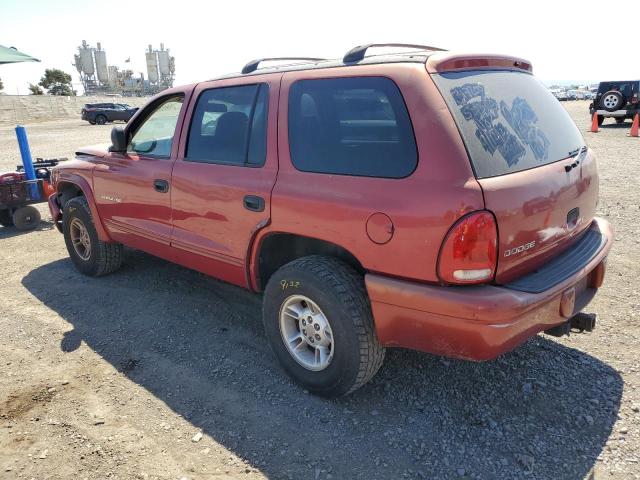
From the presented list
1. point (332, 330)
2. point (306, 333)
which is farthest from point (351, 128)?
point (306, 333)

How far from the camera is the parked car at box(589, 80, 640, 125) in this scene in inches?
806

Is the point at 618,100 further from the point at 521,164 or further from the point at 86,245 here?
the point at 86,245

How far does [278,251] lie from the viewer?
11.0ft

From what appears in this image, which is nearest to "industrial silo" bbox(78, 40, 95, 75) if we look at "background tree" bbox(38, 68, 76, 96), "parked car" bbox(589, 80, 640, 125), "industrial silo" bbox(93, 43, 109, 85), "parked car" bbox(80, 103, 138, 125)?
"industrial silo" bbox(93, 43, 109, 85)

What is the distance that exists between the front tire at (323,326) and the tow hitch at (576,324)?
1024 mm

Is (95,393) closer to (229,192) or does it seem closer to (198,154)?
(229,192)

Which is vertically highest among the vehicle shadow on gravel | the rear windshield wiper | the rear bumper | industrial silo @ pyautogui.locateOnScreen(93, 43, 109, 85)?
industrial silo @ pyautogui.locateOnScreen(93, 43, 109, 85)

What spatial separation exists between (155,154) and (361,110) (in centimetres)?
196

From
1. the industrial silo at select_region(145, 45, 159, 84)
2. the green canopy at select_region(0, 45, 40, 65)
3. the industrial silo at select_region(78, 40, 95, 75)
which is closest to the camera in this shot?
the green canopy at select_region(0, 45, 40, 65)

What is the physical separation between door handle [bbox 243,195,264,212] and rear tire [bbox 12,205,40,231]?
5.24 m

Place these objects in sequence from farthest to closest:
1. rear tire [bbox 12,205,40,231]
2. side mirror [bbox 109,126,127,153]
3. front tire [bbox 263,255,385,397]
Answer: rear tire [bbox 12,205,40,231], side mirror [bbox 109,126,127,153], front tire [bbox 263,255,385,397]

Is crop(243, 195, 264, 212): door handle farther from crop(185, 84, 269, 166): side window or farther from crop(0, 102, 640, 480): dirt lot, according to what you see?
crop(0, 102, 640, 480): dirt lot

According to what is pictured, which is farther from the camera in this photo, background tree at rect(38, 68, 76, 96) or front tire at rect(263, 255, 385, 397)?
background tree at rect(38, 68, 76, 96)

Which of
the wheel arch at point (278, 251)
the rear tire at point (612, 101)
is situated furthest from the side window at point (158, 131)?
the rear tire at point (612, 101)
